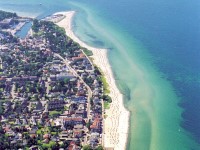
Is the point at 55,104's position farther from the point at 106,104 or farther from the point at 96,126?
the point at 96,126

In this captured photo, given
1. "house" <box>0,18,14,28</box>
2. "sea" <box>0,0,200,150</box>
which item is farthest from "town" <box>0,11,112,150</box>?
"house" <box>0,18,14,28</box>

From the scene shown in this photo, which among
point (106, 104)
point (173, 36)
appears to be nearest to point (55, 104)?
point (106, 104)

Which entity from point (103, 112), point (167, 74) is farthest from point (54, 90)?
point (167, 74)

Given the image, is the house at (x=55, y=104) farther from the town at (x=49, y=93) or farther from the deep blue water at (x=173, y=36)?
the deep blue water at (x=173, y=36)

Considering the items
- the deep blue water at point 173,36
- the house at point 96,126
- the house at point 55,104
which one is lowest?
the house at point 96,126

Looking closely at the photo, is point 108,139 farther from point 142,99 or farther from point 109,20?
point 109,20

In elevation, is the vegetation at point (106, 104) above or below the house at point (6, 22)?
below

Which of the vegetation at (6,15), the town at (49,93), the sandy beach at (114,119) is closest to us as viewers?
the sandy beach at (114,119)

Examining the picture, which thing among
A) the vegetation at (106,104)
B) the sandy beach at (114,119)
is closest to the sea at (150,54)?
the sandy beach at (114,119)
